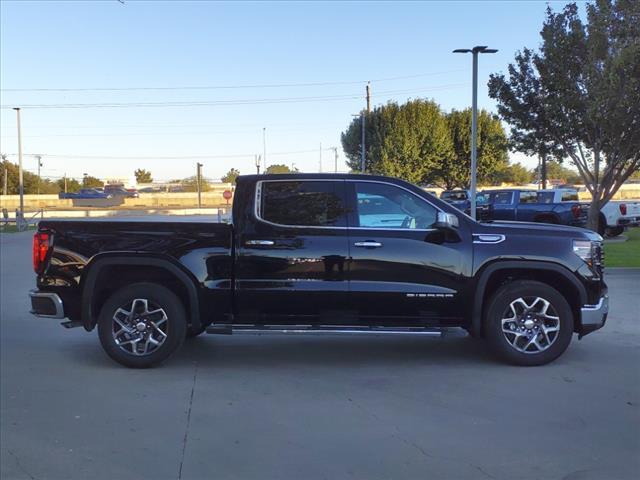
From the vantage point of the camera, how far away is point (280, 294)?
5.78 metres

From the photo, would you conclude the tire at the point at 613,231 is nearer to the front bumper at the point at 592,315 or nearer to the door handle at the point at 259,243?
the front bumper at the point at 592,315

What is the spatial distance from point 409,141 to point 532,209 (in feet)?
75.6

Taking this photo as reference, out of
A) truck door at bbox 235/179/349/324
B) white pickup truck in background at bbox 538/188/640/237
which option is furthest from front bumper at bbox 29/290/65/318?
white pickup truck in background at bbox 538/188/640/237

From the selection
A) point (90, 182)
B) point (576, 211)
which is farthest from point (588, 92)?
point (90, 182)

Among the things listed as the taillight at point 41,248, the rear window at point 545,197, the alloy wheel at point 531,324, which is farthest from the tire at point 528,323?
the rear window at point 545,197

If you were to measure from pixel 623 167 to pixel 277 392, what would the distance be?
51.1ft

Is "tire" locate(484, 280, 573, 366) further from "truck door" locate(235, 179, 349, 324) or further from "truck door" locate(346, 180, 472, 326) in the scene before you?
"truck door" locate(235, 179, 349, 324)

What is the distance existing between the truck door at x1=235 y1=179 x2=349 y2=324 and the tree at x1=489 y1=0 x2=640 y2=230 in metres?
11.4

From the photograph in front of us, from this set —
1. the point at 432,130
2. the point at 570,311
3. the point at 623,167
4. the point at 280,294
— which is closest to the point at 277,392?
the point at 280,294

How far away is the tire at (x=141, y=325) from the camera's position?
581cm

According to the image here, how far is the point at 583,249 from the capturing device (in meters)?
5.80

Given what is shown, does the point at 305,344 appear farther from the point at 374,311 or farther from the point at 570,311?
the point at 570,311

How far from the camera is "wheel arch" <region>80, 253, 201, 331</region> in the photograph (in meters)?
5.75

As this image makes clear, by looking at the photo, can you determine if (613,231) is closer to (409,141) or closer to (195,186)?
(409,141)
